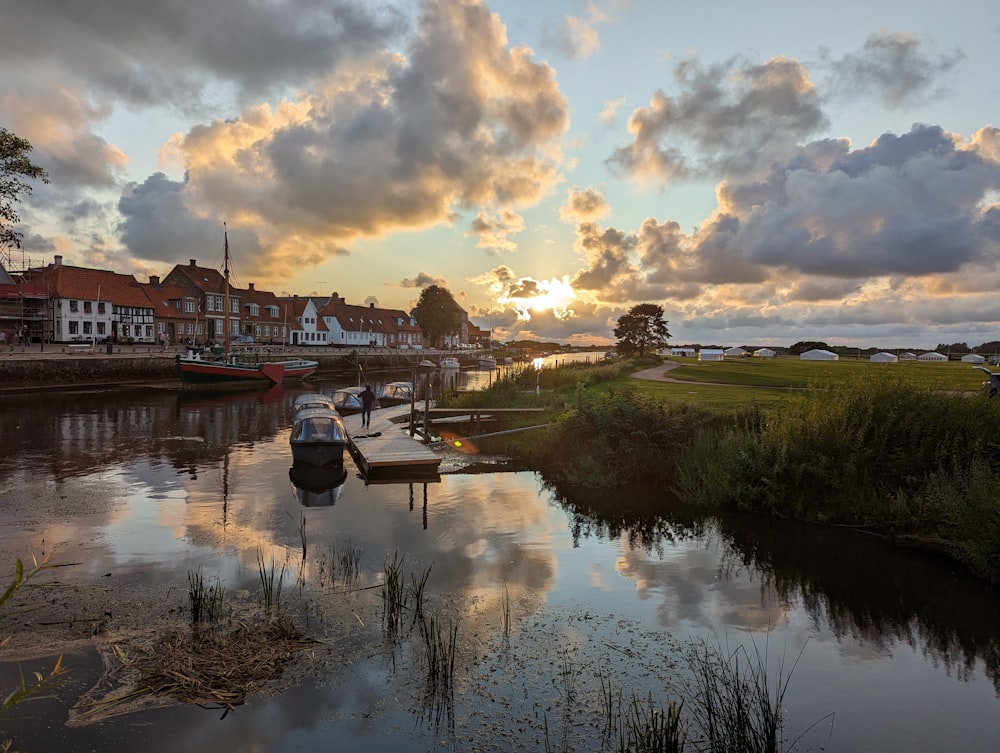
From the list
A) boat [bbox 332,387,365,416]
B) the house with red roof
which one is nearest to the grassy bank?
boat [bbox 332,387,365,416]

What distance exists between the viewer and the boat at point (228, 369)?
55.1 m

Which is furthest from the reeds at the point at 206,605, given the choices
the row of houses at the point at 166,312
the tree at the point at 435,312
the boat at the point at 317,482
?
the tree at the point at 435,312

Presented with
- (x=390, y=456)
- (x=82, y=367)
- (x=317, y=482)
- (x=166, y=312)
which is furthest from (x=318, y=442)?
(x=166, y=312)

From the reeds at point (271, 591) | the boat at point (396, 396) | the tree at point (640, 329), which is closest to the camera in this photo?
the reeds at point (271, 591)

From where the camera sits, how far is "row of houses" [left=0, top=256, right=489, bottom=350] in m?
68.6

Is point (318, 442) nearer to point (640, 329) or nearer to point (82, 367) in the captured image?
point (82, 367)

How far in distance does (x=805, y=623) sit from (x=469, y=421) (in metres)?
24.1

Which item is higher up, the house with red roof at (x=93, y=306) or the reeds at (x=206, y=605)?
the house with red roof at (x=93, y=306)

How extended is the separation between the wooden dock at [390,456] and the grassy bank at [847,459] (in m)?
5.43

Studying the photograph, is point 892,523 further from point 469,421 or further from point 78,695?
point 469,421

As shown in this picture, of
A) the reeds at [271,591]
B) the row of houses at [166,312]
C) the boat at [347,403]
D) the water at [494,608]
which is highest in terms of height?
the row of houses at [166,312]

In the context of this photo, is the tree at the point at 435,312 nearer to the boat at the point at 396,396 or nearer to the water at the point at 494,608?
the boat at the point at 396,396

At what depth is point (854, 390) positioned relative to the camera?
58.0 ft

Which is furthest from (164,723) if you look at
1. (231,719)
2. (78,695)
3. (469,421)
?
(469,421)
